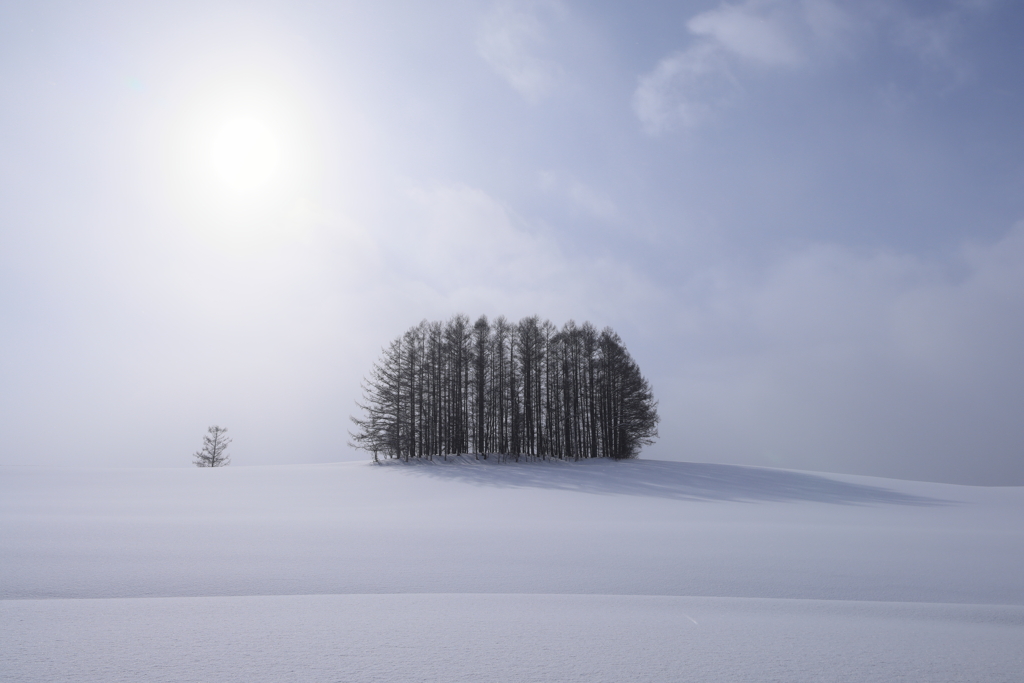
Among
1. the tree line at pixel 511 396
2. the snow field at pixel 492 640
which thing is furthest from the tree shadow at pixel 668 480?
the snow field at pixel 492 640

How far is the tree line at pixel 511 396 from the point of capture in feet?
94.7

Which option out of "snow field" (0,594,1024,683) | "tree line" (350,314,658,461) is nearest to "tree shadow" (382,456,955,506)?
"tree line" (350,314,658,461)

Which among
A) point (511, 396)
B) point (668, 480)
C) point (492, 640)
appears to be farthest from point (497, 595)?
point (511, 396)

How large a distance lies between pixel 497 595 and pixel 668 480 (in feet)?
59.5

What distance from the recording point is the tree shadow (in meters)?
16.8

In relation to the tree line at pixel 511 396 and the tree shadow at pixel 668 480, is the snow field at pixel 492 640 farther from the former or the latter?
the tree line at pixel 511 396

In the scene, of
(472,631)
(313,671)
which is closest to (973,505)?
(472,631)

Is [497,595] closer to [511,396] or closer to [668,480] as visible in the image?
[668,480]

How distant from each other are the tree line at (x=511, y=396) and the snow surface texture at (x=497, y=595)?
17.6 metres

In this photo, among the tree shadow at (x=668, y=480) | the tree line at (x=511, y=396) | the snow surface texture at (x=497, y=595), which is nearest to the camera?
the snow surface texture at (x=497, y=595)

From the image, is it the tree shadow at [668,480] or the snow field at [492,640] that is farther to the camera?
the tree shadow at [668,480]

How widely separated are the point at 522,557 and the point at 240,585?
3.18 metres

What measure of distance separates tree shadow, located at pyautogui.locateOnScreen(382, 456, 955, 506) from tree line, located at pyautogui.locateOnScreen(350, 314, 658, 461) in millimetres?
2150

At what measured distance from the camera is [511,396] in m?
30.2
